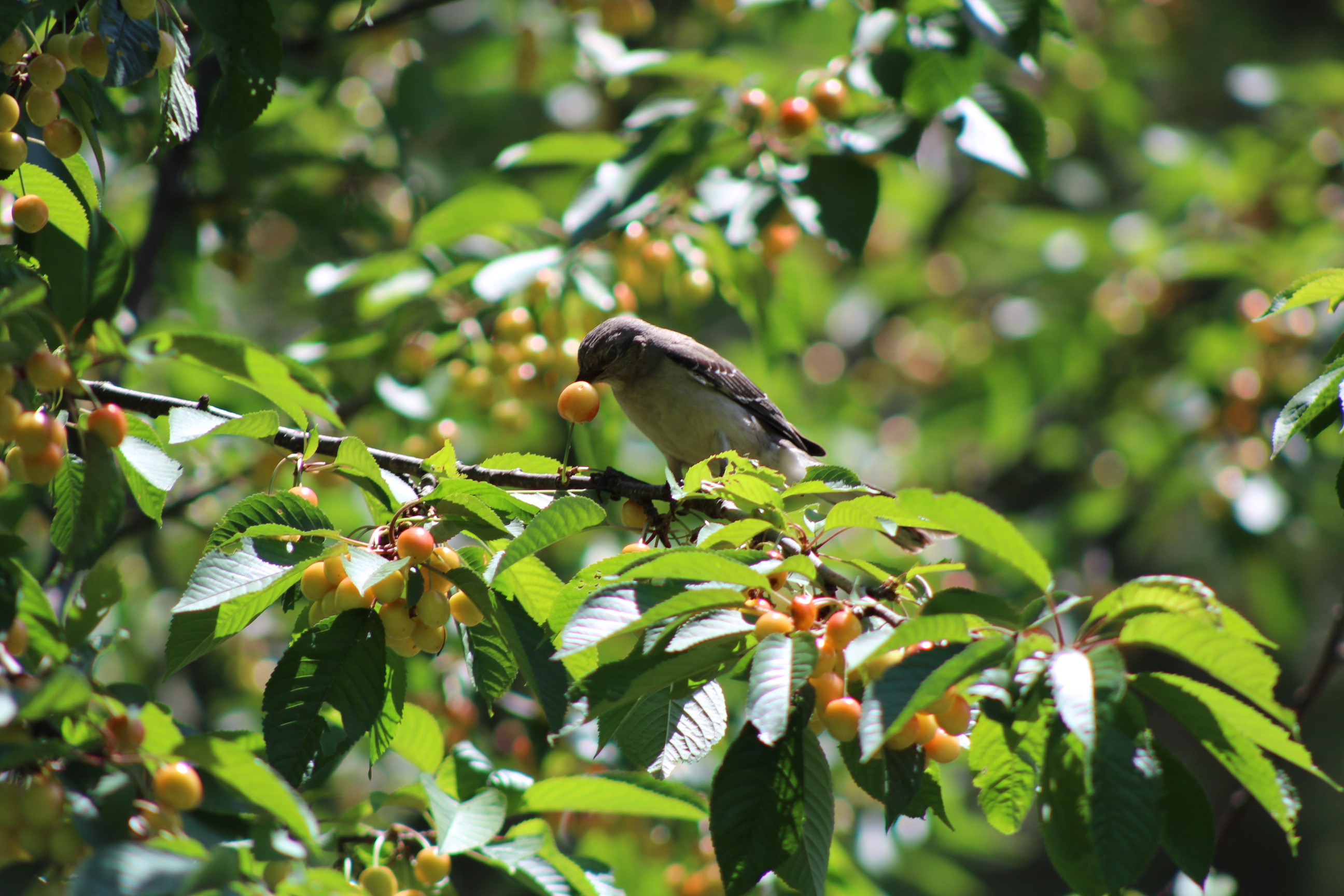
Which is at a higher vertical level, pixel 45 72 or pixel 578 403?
pixel 45 72

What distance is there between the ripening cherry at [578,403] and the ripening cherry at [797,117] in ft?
5.90

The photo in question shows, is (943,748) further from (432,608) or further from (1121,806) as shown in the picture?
(432,608)

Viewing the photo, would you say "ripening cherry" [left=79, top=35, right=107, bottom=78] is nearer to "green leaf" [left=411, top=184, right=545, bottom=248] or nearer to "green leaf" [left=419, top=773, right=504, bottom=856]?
"green leaf" [left=419, top=773, right=504, bottom=856]

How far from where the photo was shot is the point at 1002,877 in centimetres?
1329

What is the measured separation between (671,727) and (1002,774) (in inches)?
30.3

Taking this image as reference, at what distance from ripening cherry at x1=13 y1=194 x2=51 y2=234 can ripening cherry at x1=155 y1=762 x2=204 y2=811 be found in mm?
1307

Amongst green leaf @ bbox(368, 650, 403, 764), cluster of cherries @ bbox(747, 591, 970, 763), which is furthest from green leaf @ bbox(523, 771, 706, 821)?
cluster of cherries @ bbox(747, 591, 970, 763)

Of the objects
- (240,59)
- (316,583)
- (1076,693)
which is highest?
(240,59)

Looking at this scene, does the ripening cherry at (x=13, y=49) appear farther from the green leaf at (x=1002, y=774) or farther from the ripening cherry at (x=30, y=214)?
the green leaf at (x=1002, y=774)

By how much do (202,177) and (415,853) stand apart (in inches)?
182

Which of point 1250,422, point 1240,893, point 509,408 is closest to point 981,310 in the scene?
point 1250,422

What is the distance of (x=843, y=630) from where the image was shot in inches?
87.9

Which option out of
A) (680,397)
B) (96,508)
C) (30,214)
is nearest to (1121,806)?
(96,508)

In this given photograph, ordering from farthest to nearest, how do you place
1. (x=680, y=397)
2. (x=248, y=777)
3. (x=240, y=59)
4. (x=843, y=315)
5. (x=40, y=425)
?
(x=843, y=315) < (x=680, y=397) < (x=240, y=59) < (x=40, y=425) < (x=248, y=777)
